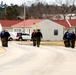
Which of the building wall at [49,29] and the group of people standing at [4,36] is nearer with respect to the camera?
the group of people standing at [4,36]

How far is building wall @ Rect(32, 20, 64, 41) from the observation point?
74.0m

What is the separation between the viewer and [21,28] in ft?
266

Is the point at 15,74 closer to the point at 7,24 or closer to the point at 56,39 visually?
the point at 56,39

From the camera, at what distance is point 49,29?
2918 inches

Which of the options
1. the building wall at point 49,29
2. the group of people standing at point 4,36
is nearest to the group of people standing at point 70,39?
the group of people standing at point 4,36

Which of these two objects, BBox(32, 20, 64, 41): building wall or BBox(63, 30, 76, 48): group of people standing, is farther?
BBox(32, 20, 64, 41): building wall

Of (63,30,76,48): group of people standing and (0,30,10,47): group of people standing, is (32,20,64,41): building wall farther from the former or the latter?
(0,30,10,47): group of people standing

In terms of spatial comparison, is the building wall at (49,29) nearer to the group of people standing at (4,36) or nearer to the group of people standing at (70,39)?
the group of people standing at (70,39)

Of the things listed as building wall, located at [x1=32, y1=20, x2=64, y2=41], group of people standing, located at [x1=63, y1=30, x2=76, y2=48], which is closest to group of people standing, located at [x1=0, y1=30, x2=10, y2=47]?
group of people standing, located at [x1=63, y1=30, x2=76, y2=48]

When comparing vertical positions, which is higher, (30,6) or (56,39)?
(30,6)

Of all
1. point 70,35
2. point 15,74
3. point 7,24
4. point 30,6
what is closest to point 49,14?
point 30,6

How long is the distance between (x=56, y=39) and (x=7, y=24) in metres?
17.5

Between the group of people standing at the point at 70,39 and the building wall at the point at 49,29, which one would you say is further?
the building wall at the point at 49,29

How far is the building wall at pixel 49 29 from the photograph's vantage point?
74000mm
